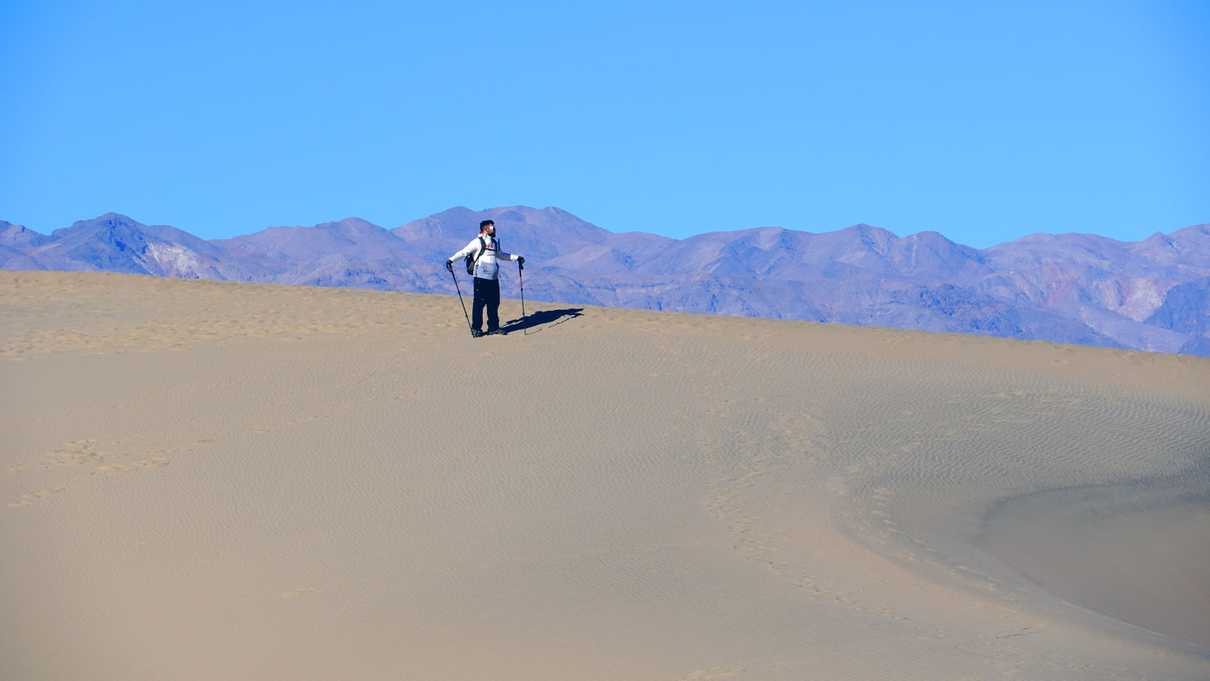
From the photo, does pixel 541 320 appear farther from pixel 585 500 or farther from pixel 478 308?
pixel 585 500

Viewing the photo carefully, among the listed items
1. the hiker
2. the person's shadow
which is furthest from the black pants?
the person's shadow

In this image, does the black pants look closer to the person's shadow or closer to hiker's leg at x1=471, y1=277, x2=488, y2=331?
hiker's leg at x1=471, y1=277, x2=488, y2=331

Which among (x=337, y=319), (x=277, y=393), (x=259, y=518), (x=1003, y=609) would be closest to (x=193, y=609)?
(x=259, y=518)

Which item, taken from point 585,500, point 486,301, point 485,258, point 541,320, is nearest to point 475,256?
point 485,258

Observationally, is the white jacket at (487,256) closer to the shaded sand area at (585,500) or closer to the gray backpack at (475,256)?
the gray backpack at (475,256)

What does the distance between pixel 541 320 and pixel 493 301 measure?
→ 2212mm

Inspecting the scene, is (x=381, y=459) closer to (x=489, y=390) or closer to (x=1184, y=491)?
(x=489, y=390)

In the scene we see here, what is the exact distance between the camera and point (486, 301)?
20.2m

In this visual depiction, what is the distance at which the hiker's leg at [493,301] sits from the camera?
1961cm

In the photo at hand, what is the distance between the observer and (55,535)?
1250 cm

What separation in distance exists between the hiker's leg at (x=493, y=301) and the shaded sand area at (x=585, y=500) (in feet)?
1.12

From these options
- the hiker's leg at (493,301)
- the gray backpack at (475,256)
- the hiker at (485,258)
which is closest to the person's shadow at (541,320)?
the hiker's leg at (493,301)

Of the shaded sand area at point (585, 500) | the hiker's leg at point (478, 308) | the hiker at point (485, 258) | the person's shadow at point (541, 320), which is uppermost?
the hiker at point (485, 258)

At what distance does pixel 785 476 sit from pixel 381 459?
4112 mm
